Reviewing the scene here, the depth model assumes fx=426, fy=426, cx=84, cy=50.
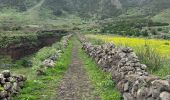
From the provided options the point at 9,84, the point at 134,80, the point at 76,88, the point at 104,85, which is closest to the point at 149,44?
the point at 104,85

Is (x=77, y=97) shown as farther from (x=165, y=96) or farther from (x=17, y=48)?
(x=17, y=48)

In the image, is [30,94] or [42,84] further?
[42,84]

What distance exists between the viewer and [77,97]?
73.8 feet

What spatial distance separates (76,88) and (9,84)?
4690mm

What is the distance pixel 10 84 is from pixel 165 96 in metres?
10.2

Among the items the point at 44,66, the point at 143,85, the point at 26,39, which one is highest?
the point at 143,85

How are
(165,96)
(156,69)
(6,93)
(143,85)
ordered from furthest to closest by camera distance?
(156,69) < (6,93) < (143,85) < (165,96)

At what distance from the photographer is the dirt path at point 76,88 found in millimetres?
22641

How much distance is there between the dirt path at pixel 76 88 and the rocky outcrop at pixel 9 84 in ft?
7.58

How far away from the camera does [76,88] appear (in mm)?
25250

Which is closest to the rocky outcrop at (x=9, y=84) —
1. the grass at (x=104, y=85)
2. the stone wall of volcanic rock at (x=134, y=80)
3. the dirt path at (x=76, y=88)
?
the dirt path at (x=76, y=88)

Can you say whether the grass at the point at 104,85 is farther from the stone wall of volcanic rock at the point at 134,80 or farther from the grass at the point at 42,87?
the grass at the point at 42,87

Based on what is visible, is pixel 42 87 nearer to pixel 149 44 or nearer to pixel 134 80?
pixel 134 80

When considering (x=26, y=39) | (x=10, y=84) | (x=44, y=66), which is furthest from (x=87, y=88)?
(x=26, y=39)
